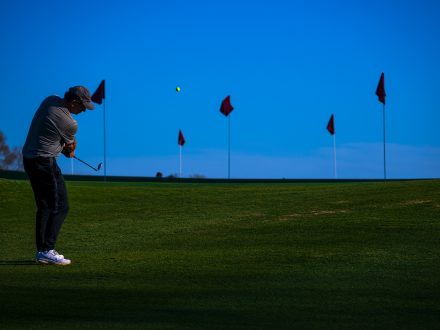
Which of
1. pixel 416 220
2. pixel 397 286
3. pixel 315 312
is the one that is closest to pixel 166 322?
pixel 315 312

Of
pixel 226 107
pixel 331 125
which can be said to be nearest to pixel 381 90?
pixel 331 125

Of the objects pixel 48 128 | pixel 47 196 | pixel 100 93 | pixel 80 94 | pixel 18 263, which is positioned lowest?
pixel 18 263

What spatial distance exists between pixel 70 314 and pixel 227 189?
1682 centimetres

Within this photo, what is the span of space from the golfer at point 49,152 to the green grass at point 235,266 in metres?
0.47

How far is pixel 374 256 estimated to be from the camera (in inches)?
356

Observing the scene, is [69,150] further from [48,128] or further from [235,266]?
[235,266]

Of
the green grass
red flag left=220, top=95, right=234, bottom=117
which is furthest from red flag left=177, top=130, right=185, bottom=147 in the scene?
the green grass

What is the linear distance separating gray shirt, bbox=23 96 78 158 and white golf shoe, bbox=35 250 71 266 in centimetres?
127

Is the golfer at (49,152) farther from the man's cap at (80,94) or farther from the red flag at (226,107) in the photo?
the red flag at (226,107)

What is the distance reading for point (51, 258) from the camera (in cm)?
910

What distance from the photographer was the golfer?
9.09 m

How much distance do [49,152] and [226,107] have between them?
32.6 meters

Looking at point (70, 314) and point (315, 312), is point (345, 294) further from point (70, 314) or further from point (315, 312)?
point (70, 314)

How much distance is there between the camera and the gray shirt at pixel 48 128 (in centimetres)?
908
